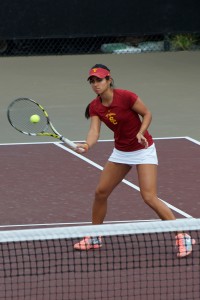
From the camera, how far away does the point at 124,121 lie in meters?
9.30

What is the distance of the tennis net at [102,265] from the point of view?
777 centimetres

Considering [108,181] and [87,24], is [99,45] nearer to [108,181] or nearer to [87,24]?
[87,24]

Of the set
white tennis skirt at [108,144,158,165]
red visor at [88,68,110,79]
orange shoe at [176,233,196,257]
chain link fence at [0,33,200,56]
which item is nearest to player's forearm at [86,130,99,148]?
white tennis skirt at [108,144,158,165]

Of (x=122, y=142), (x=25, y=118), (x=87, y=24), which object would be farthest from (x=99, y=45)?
(x=122, y=142)

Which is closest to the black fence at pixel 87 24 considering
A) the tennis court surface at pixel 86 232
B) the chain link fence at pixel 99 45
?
the chain link fence at pixel 99 45

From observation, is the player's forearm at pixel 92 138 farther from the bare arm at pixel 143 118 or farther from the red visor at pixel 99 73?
the red visor at pixel 99 73

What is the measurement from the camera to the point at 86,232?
7629mm

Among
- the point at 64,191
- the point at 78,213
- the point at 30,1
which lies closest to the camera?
the point at 78,213

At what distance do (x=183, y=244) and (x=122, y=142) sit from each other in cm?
108

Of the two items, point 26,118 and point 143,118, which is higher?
point 26,118

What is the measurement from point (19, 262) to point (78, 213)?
1987 mm

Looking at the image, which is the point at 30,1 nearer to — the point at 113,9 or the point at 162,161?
the point at 113,9

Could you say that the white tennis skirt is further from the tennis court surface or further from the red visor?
the red visor

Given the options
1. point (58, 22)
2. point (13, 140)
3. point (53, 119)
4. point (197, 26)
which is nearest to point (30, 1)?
point (58, 22)
